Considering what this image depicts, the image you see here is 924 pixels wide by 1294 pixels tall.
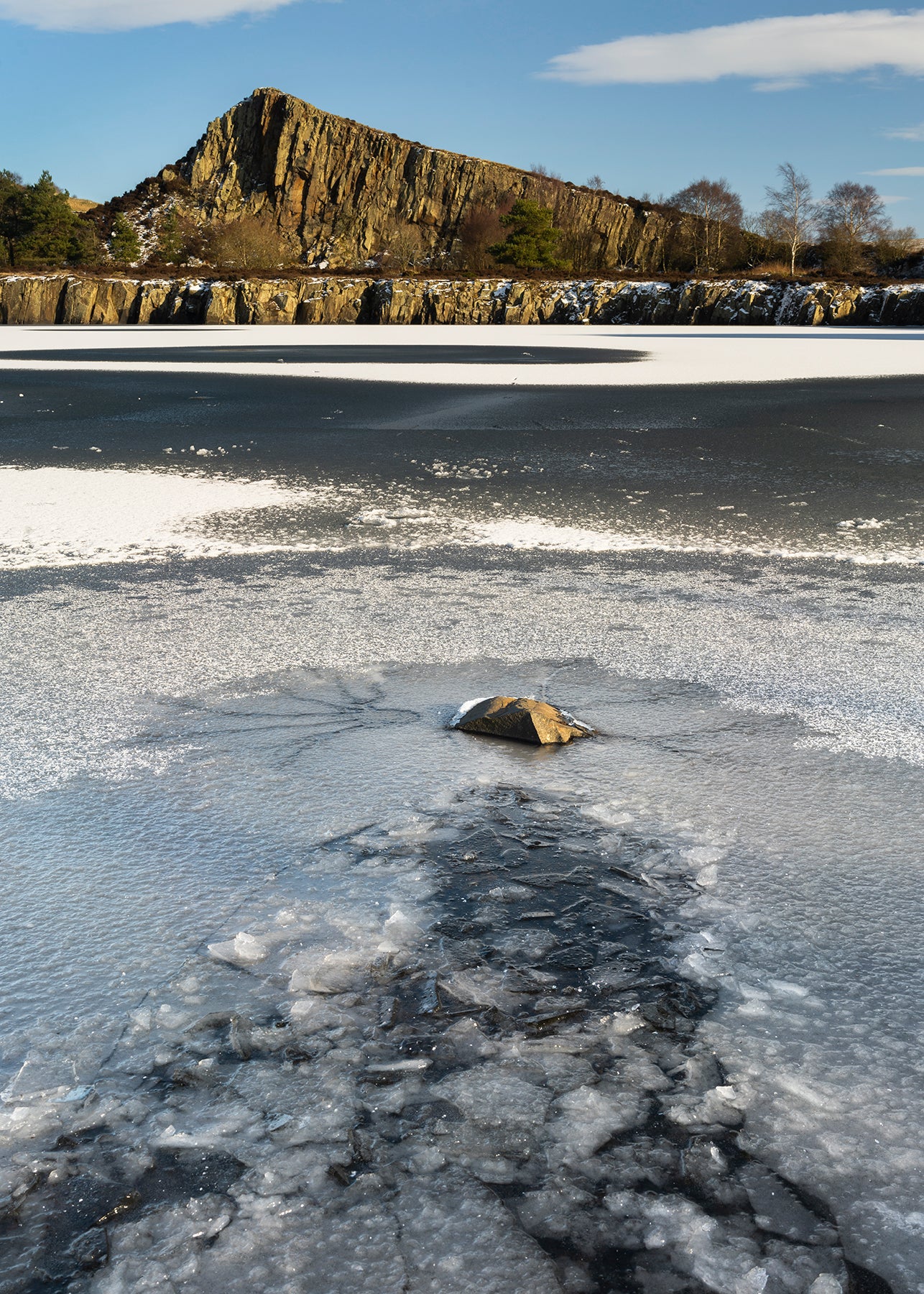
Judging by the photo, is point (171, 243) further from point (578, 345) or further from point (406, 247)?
point (578, 345)

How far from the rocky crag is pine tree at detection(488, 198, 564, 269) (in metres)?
18.9

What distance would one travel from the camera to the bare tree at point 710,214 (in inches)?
2795

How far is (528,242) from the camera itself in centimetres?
6022

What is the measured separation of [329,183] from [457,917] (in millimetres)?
124069

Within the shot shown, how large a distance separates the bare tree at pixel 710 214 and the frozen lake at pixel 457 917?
71.2m

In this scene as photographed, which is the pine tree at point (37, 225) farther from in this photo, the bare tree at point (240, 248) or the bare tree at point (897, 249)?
the bare tree at point (897, 249)

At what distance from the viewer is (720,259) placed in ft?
212

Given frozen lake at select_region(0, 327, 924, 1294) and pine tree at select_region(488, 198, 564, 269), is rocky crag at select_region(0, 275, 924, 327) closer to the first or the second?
pine tree at select_region(488, 198, 564, 269)

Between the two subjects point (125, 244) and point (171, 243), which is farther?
point (125, 244)

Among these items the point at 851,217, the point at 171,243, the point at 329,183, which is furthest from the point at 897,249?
the point at 329,183

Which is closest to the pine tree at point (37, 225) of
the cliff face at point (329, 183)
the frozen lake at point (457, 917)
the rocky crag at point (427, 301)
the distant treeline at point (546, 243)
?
the distant treeline at point (546, 243)

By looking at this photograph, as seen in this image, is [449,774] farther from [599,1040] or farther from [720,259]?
[720,259]

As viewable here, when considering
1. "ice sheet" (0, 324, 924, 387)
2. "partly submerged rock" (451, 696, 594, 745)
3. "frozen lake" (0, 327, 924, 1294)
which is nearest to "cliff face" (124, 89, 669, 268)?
"ice sheet" (0, 324, 924, 387)

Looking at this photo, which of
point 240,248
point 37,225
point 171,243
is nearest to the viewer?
point 240,248
